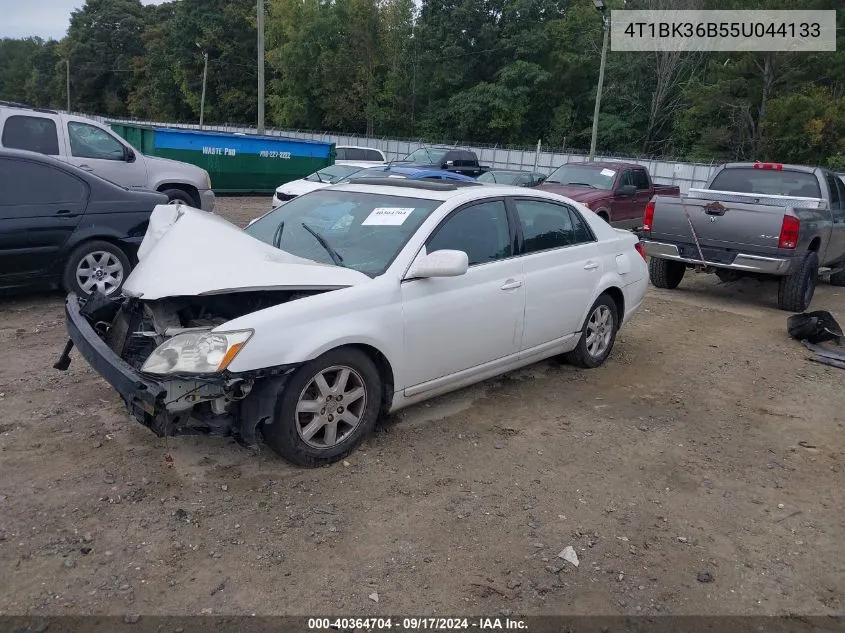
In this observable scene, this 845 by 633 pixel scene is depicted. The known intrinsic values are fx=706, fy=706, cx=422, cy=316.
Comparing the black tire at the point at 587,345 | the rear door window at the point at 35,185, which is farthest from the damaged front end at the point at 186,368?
the rear door window at the point at 35,185

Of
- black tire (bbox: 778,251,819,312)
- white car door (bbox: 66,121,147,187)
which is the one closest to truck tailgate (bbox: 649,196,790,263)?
black tire (bbox: 778,251,819,312)

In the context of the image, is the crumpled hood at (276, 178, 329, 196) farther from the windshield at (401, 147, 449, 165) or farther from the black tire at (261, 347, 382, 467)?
the black tire at (261, 347, 382, 467)

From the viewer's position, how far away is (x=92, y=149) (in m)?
10.4

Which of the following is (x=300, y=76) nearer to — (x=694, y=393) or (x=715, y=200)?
(x=715, y=200)

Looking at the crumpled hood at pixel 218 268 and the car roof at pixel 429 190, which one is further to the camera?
the car roof at pixel 429 190

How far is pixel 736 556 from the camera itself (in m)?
3.40

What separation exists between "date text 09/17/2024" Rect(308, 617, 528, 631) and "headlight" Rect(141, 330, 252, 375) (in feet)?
4.32

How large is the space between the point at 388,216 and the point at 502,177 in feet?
45.9

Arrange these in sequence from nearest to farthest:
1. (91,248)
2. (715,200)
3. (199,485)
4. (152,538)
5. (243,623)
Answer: (243,623), (152,538), (199,485), (91,248), (715,200)

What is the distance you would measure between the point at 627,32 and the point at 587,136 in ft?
22.7

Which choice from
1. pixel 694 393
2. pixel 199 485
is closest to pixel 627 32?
pixel 694 393

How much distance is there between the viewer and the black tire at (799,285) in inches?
348

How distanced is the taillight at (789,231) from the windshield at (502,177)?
9.84 metres

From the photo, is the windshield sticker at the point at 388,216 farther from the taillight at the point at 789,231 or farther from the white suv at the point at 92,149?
the white suv at the point at 92,149
